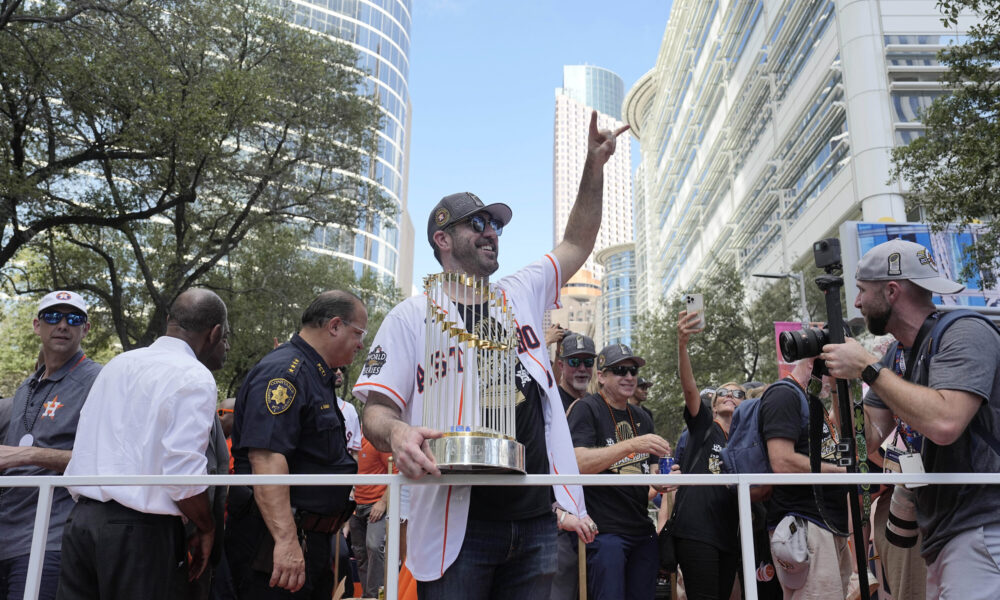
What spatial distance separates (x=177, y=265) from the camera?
18.5 metres

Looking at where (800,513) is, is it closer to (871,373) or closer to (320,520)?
(871,373)

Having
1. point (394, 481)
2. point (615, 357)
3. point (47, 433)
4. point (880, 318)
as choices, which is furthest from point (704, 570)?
point (47, 433)

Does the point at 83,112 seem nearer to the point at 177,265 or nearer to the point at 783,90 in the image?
the point at 177,265

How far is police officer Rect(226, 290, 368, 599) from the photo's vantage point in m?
3.30

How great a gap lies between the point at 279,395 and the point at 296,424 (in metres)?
0.15

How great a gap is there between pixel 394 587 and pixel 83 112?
14969 mm

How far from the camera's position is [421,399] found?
2605 millimetres

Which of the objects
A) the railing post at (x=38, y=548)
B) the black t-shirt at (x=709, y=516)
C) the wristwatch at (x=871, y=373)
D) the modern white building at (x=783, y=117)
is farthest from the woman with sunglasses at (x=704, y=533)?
the modern white building at (x=783, y=117)

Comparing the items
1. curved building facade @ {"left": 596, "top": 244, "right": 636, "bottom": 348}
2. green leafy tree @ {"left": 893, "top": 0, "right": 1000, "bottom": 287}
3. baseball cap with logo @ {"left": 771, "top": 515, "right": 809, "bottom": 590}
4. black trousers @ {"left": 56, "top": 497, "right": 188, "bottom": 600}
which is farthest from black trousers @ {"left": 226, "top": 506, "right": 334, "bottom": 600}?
curved building facade @ {"left": 596, "top": 244, "right": 636, "bottom": 348}

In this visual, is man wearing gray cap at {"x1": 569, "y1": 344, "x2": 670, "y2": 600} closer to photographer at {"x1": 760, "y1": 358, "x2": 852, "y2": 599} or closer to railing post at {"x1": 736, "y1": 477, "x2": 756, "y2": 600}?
photographer at {"x1": 760, "y1": 358, "x2": 852, "y2": 599}

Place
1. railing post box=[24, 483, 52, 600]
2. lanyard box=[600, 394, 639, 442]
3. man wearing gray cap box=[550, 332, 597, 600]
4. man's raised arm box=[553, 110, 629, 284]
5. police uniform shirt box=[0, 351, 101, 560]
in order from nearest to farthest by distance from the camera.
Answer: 1. railing post box=[24, 483, 52, 600]
2. man's raised arm box=[553, 110, 629, 284]
3. police uniform shirt box=[0, 351, 101, 560]
4. man wearing gray cap box=[550, 332, 597, 600]
5. lanyard box=[600, 394, 639, 442]

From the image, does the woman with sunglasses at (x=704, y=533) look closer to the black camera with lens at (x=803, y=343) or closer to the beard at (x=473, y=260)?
the black camera with lens at (x=803, y=343)

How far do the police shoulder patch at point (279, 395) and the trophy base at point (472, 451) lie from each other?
1431 mm

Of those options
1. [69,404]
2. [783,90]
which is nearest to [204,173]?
[69,404]
